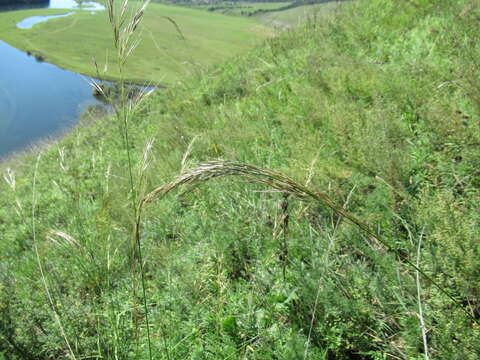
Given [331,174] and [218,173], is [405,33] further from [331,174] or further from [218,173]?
[218,173]

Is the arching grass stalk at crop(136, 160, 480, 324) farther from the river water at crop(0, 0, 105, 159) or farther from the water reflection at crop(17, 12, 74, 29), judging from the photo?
the water reflection at crop(17, 12, 74, 29)

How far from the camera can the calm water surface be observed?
23781 millimetres

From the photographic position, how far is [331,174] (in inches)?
108

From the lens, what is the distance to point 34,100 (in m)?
28.1

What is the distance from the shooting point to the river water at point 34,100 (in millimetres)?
23734

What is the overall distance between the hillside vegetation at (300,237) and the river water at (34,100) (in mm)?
19573

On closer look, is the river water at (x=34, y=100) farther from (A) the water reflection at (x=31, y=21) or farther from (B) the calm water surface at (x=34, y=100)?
(A) the water reflection at (x=31, y=21)

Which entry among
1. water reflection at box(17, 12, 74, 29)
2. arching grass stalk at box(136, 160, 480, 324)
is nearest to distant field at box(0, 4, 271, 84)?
water reflection at box(17, 12, 74, 29)

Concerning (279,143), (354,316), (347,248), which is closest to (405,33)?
(279,143)

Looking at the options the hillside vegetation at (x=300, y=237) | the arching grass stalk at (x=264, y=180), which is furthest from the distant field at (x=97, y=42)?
the arching grass stalk at (x=264, y=180)

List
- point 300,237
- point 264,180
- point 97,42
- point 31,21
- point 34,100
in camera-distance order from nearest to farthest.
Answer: point 264,180
point 300,237
point 34,100
point 97,42
point 31,21

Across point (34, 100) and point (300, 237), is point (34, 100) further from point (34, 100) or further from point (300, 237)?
point (300, 237)

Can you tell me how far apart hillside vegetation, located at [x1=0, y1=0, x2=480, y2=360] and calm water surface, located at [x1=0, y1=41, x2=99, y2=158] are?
64.2 ft

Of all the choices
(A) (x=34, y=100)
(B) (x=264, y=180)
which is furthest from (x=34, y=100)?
(B) (x=264, y=180)
